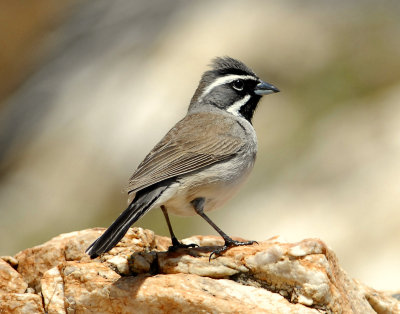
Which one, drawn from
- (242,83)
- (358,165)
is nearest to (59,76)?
(358,165)

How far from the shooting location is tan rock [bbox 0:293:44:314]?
7.37m

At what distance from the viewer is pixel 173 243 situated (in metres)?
8.37

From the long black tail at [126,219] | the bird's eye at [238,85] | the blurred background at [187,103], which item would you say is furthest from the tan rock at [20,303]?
the blurred background at [187,103]

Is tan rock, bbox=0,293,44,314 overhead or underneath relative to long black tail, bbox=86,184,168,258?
underneath

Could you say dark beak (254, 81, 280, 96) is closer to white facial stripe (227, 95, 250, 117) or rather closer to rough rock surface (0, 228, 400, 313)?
white facial stripe (227, 95, 250, 117)

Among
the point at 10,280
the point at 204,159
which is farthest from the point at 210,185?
the point at 10,280

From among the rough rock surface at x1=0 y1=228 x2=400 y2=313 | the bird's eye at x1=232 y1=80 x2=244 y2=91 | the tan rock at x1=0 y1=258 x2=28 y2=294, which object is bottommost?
the tan rock at x1=0 y1=258 x2=28 y2=294

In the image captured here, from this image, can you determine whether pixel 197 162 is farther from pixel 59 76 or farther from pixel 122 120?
pixel 59 76

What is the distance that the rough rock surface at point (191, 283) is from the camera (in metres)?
7.16

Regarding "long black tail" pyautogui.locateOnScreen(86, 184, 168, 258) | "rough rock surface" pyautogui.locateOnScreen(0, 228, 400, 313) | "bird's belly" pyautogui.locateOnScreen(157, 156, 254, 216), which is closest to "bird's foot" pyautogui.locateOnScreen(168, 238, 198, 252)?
"rough rock surface" pyautogui.locateOnScreen(0, 228, 400, 313)

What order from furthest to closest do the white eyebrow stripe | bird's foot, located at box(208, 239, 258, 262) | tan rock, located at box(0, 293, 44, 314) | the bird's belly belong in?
the white eyebrow stripe
the bird's belly
bird's foot, located at box(208, 239, 258, 262)
tan rock, located at box(0, 293, 44, 314)

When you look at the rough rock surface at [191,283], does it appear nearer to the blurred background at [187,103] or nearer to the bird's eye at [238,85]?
the bird's eye at [238,85]

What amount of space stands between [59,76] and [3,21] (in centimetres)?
208

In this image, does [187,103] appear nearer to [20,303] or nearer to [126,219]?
[126,219]
